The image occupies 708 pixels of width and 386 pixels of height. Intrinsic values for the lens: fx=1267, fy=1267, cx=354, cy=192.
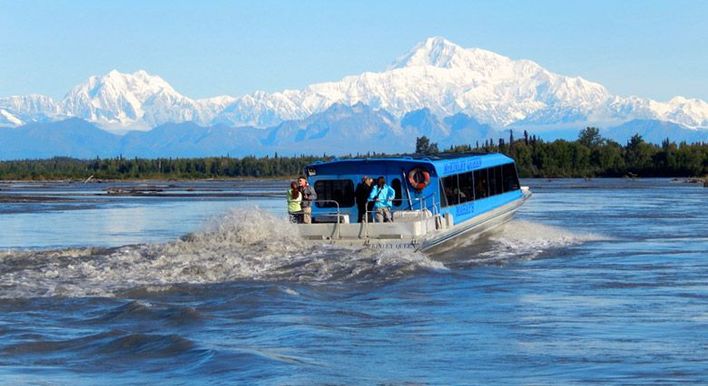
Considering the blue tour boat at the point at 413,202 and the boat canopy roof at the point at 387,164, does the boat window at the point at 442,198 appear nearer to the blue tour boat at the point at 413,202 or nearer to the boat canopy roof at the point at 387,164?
the blue tour boat at the point at 413,202

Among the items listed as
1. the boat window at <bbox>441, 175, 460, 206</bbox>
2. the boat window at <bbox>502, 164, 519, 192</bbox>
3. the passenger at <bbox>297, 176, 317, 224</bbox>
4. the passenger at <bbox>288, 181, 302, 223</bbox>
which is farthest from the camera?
the boat window at <bbox>502, 164, 519, 192</bbox>

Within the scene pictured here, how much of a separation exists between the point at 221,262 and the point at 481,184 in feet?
39.5

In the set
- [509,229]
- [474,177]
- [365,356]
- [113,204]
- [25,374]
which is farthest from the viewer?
[113,204]

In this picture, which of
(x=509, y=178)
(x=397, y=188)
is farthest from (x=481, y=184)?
(x=397, y=188)

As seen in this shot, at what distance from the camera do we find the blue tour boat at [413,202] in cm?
2694

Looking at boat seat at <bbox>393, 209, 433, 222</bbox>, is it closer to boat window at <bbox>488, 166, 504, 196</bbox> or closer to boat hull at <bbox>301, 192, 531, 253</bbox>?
boat hull at <bbox>301, 192, 531, 253</bbox>

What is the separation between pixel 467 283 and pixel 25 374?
1036 cm

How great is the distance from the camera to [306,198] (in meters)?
28.5

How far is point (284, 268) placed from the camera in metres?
24.1

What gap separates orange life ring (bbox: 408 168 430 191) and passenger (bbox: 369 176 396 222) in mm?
1363

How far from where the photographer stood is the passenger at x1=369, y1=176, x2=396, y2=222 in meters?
28.0

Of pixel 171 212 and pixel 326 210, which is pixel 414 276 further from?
pixel 171 212

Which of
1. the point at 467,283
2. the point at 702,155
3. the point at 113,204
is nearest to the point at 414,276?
the point at 467,283

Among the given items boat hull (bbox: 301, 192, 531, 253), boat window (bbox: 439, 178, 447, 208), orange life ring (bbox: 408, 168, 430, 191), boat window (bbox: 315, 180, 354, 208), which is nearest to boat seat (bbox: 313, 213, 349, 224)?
boat hull (bbox: 301, 192, 531, 253)
